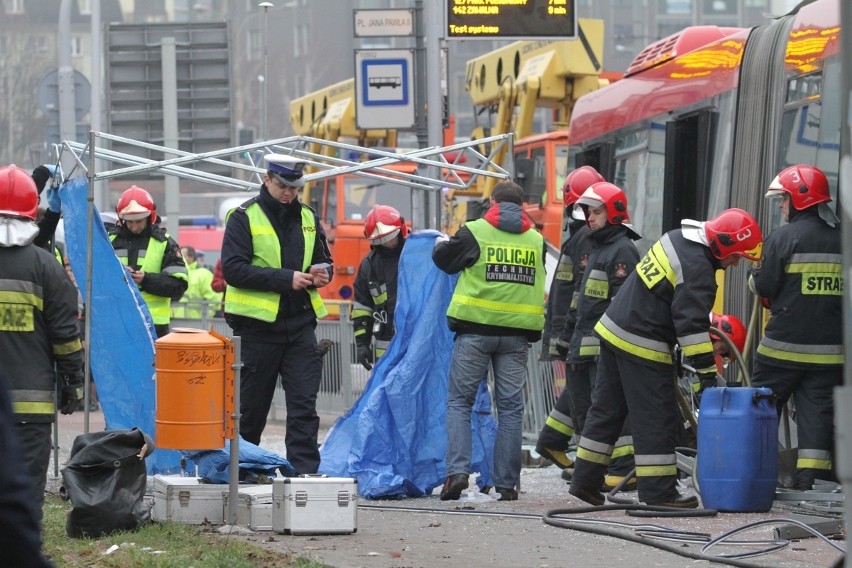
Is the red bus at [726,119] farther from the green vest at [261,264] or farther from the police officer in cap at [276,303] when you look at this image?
the green vest at [261,264]

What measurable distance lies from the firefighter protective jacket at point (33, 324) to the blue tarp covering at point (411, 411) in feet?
9.56

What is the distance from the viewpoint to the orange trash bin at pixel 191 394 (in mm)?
8148

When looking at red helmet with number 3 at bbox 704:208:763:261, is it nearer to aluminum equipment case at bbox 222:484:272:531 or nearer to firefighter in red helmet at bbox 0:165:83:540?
aluminum equipment case at bbox 222:484:272:531

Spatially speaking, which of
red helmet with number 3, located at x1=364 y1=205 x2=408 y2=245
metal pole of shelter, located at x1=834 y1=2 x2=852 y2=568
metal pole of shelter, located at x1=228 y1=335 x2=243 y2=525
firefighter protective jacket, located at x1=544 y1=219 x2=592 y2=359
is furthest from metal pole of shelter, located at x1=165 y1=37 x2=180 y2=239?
metal pole of shelter, located at x1=834 y1=2 x2=852 y2=568

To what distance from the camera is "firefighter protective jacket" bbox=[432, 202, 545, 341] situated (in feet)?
32.4

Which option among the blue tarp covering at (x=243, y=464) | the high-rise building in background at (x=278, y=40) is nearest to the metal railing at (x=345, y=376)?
the blue tarp covering at (x=243, y=464)

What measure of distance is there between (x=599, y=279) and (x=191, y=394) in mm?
3059

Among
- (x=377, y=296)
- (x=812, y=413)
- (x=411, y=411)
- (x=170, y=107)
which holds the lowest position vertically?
(x=411, y=411)

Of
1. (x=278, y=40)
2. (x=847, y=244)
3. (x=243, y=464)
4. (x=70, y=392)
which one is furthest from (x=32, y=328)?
(x=278, y=40)

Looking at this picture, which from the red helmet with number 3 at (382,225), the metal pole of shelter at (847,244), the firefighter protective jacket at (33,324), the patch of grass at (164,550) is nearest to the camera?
the metal pole of shelter at (847,244)

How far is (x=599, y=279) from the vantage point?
1025cm

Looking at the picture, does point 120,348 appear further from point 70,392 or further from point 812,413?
point 812,413

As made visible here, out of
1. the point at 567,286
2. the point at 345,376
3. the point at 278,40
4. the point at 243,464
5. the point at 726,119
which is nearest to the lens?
the point at 243,464

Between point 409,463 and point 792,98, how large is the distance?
3193mm
